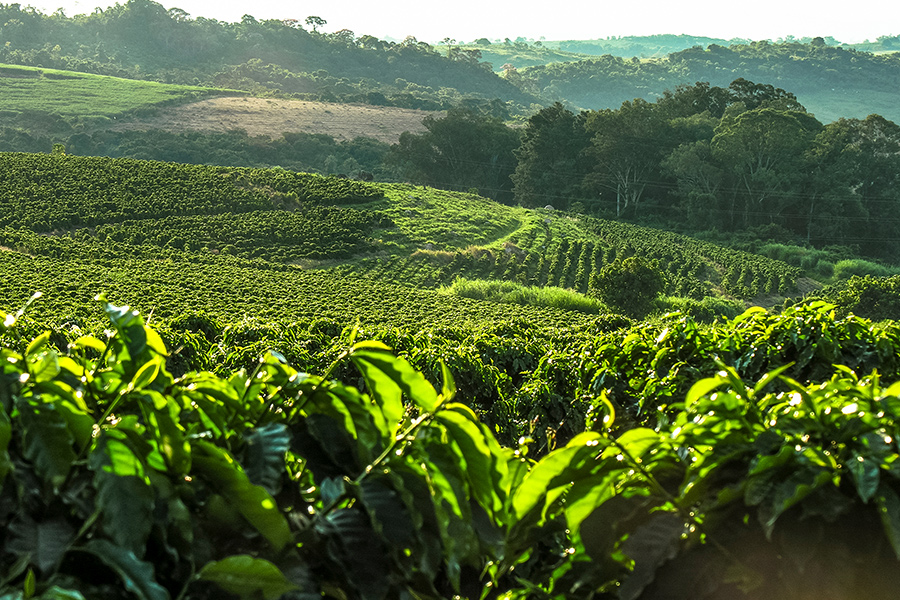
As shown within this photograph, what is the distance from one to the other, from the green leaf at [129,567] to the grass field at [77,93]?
72.7m

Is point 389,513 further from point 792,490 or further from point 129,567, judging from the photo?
point 792,490

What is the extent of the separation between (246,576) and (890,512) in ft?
3.15

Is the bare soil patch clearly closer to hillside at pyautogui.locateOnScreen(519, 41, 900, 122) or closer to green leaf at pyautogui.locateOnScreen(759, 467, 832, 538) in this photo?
hillside at pyautogui.locateOnScreen(519, 41, 900, 122)

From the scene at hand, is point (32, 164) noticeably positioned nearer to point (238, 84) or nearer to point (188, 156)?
point (188, 156)

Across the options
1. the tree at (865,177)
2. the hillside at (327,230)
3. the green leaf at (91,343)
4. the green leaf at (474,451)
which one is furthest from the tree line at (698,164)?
the green leaf at (91,343)

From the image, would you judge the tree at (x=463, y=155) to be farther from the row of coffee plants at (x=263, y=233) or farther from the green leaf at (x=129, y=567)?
the green leaf at (x=129, y=567)

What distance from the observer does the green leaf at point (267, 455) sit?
1.22 metres

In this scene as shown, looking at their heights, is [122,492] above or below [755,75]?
below

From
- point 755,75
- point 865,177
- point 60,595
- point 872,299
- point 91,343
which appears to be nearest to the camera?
point 60,595

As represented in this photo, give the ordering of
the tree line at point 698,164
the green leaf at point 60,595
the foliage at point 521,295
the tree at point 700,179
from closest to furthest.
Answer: the green leaf at point 60,595 → the foliage at point 521,295 → the tree line at point 698,164 → the tree at point 700,179

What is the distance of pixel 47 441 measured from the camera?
1.11m

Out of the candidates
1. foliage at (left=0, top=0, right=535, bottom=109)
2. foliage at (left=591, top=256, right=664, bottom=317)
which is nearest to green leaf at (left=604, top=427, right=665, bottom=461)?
foliage at (left=591, top=256, right=664, bottom=317)

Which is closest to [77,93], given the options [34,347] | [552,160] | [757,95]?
[552,160]

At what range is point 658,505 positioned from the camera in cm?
132
